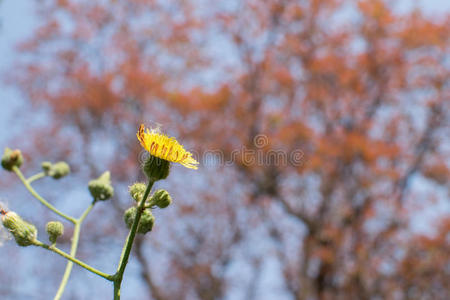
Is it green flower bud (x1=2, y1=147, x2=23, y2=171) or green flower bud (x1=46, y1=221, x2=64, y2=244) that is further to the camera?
green flower bud (x1=2, y1=147, x2=23, y2=171)

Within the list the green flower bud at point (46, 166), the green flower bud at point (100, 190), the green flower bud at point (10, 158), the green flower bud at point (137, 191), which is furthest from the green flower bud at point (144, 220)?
the green flower bud at point (46, 166)

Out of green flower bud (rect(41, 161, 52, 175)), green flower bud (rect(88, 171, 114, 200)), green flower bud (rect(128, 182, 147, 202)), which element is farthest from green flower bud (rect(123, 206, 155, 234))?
green flower bud (rect(41, 161, 52, 175))

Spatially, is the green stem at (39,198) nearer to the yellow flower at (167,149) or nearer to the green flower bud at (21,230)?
the green flower bud at (21,230)

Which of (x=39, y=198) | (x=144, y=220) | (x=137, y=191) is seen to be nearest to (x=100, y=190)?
(x=39, y=198)

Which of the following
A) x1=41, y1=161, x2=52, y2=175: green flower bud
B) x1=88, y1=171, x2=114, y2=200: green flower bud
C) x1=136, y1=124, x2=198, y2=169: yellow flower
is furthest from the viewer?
x1=41, y1=161, x2=52, y2=175: green flower bud

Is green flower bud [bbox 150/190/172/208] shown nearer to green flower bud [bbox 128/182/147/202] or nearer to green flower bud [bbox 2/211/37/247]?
green flower bud [bbox 128/182/147/202]

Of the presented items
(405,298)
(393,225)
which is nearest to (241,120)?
(393,225)

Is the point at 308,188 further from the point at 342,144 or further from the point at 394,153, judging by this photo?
the point at 394,153
